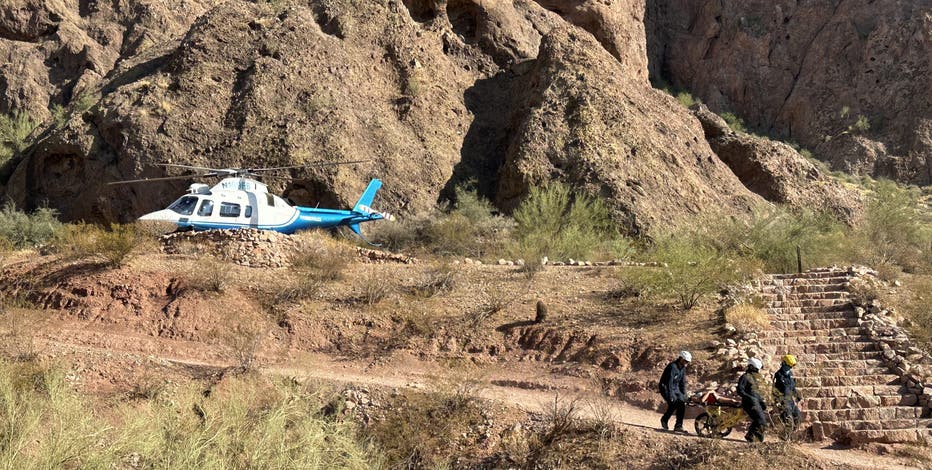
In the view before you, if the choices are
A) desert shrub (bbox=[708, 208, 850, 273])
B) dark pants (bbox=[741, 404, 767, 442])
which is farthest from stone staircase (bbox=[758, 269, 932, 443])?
desert shrub (bbox=[708, 208, 850, 273])

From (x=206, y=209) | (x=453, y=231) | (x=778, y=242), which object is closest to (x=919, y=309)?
(x=778, y=242)

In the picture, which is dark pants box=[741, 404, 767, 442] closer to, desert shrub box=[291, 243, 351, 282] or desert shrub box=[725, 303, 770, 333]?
desert shrub box=[725, 303, 770, 333]

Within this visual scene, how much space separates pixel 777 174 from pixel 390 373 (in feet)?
68.1

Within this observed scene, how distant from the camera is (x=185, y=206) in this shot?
18391mm

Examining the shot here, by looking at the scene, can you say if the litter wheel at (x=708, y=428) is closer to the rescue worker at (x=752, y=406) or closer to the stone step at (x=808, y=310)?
the rescue worker at (x=752, y=406)

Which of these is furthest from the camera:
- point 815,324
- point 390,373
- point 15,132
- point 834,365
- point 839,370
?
point 15,132

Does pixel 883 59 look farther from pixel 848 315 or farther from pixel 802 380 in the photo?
pixel 802 380

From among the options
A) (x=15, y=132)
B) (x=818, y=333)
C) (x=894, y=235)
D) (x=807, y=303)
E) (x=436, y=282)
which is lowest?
(x=818, y=333)

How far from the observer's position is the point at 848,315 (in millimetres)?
14719

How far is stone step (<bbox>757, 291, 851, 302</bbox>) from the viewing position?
15523 millimetres

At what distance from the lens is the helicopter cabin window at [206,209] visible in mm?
18359

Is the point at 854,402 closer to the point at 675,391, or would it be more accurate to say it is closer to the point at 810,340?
the point at 810,340

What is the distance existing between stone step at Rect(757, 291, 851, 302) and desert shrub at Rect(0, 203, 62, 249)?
17.5 meters

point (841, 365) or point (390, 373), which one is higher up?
point (841, 365)
